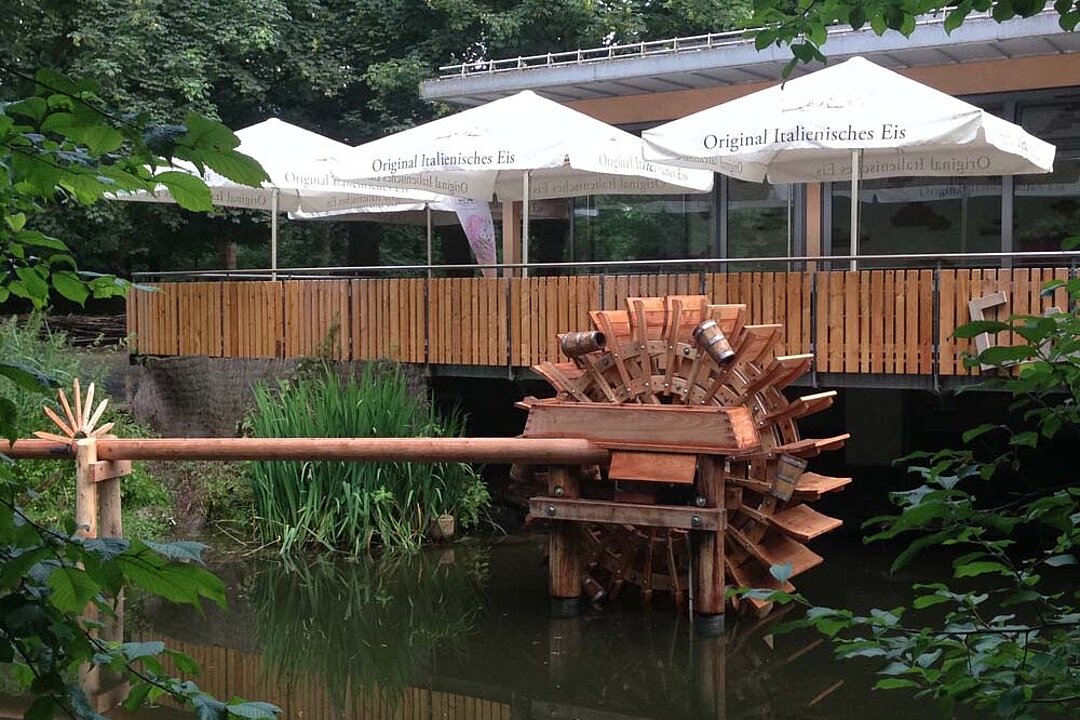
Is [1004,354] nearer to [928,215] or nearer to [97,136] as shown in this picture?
[97,136]

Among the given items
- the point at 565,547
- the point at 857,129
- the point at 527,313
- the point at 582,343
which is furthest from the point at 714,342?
the point at 527,313

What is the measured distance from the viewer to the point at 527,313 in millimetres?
12078

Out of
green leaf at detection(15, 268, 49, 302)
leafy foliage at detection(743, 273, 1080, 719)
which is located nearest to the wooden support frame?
leafy foliage at detection(743, 273, 1080, 719)

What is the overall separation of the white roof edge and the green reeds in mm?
4691

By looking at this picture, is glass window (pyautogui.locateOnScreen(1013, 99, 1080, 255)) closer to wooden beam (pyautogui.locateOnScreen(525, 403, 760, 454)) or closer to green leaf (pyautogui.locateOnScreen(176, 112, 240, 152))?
wooden beam (pyautogui.locateOnScreen(525, 403, 760, 454))

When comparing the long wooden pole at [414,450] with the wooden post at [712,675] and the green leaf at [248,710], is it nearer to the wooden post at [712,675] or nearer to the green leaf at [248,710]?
the wooden post at [712,675]

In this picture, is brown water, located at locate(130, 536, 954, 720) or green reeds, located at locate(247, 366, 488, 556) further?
green reeds, located at locate(247, 366, 488, 556)

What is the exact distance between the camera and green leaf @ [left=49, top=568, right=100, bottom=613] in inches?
65.8

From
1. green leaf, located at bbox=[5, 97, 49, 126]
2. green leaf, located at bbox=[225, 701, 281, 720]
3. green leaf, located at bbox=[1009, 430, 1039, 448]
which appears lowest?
green leaf, located at bbox=[225, 701, 281, 720]

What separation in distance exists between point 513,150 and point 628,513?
450 cm

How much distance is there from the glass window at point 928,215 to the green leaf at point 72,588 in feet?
42.7

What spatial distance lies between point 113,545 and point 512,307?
34.5 feet

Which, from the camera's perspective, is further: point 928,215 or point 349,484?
point 928,215

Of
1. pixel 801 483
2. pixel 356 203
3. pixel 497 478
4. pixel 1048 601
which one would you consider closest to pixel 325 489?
pixel 497 478
